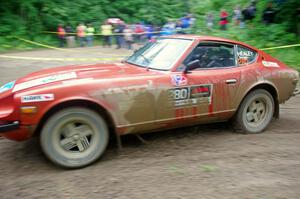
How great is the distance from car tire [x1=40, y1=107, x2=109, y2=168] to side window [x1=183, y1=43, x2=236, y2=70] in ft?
5.23

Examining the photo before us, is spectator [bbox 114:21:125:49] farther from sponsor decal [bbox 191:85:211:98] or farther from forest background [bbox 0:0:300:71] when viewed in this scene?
sponsor decal [bbox 191:85:211:98]

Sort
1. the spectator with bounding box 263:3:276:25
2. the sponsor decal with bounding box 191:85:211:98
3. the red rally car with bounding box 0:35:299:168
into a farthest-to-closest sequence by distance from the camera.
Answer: the spectator with bounding box 263:3:276:25
the sponsor decal with bounding box 191:85:211:98
the red rally car with bounding box 0:35:299:168

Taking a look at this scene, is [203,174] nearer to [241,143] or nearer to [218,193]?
[218,193]

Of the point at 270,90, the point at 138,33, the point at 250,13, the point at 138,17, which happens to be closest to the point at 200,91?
the point at 270,90

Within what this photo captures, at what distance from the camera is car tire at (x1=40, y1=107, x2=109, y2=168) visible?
13.7 feet

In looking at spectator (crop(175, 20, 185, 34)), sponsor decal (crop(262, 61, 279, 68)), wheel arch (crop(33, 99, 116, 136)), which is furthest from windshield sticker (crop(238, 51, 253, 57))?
spectator (crop(175, 20, 185, 34))

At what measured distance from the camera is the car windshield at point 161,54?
5090 mm

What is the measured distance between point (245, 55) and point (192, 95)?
4.37 feet

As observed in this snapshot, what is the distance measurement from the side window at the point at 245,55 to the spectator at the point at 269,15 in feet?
29.3

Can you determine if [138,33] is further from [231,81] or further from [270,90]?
[231,81]

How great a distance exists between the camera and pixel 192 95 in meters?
4.95

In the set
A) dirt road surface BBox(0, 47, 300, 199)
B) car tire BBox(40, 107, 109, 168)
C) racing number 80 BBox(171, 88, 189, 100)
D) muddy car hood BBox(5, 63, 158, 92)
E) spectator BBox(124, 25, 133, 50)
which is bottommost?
dirt road surface BBox(0, 47, 300, 199)

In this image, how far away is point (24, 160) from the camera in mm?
4586

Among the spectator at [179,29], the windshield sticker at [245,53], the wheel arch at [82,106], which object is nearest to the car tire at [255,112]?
the windshield sticker at [245,53]
